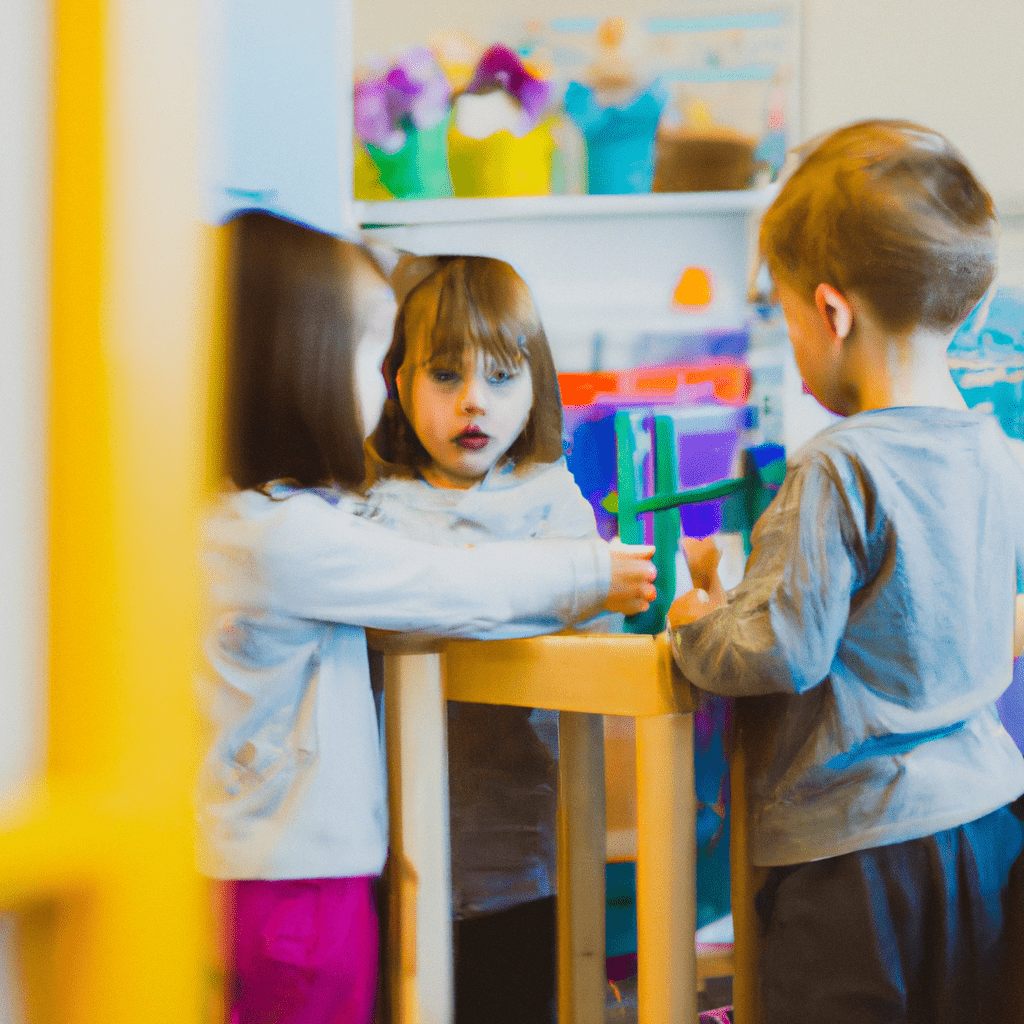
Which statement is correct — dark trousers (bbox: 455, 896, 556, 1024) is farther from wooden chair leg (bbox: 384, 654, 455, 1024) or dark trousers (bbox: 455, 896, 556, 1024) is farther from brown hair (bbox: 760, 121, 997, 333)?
brown hair (bbox: 760, 121, 997, 333)

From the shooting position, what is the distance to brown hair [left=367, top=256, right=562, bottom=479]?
1.74ft

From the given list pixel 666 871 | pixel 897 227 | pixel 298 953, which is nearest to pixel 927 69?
pixel 897 227

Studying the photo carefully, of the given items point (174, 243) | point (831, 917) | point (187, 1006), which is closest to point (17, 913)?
point (187, 1006)

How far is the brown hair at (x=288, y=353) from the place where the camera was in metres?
0.44

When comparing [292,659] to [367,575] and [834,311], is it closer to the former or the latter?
[367,575]

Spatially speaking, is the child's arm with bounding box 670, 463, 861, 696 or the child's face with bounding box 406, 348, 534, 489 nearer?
the child's arm with bounding box 670, 463, 861, 696

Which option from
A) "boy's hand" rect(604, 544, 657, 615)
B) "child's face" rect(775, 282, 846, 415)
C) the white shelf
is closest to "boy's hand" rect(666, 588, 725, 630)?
"boy's hand" rect(604, 544, 657, 615)

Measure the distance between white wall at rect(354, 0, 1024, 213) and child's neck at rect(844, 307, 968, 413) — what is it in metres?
0.12

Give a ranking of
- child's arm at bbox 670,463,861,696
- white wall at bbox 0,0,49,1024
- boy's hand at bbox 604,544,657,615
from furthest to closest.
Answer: boy's hand at bbox 604,544,657,615 → child's arm at bbox 670,463,861,696 → white wall at bbox 0,0,49,1024

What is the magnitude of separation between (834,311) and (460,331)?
0.22 meters

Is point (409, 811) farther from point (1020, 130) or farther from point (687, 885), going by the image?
point (1020, 130)

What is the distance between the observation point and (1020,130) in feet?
1.59

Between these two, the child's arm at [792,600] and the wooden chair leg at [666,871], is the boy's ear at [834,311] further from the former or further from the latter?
the wooden chair leg at [666,871]

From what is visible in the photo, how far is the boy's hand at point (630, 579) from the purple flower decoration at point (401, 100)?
28cm
